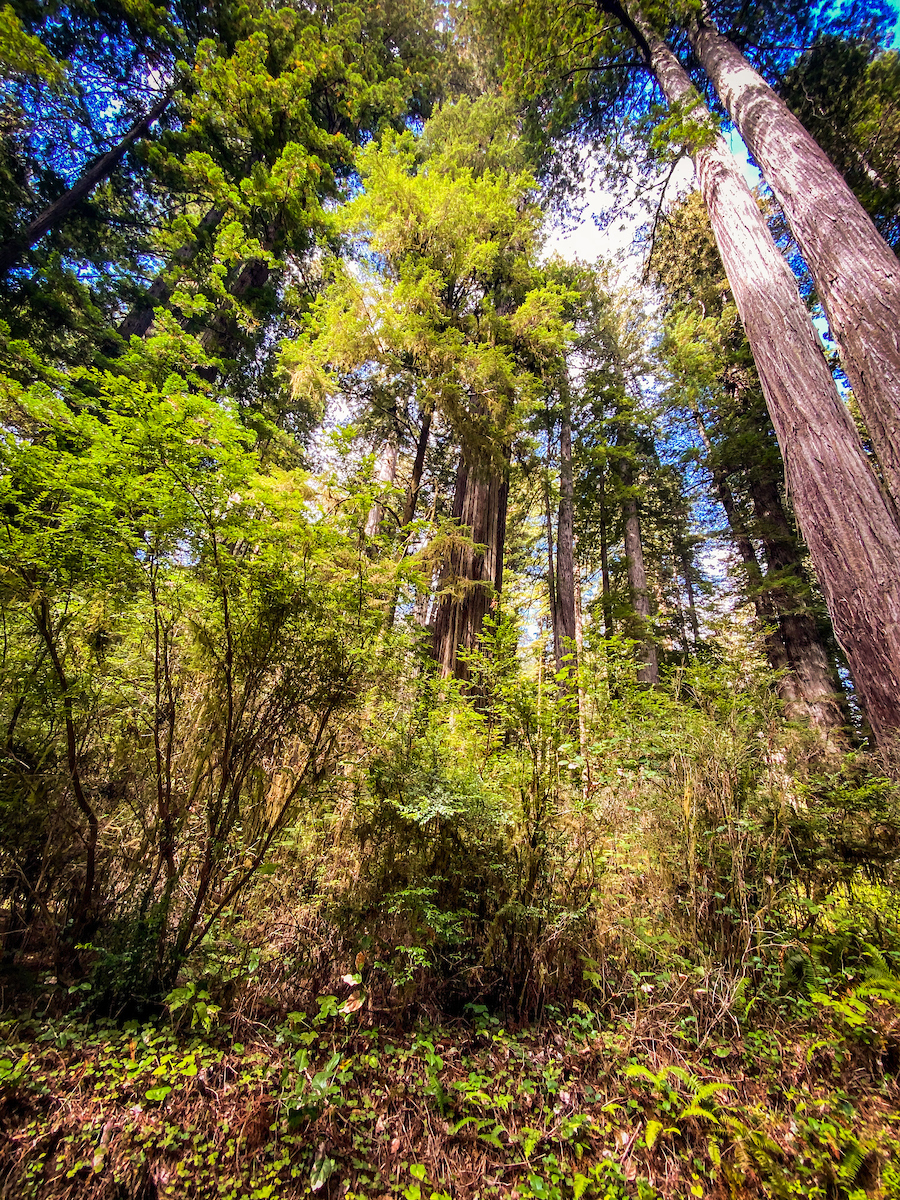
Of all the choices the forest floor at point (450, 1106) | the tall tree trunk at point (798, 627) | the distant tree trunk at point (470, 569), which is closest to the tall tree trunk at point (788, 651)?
the tall tree trunk at point (798, 627)

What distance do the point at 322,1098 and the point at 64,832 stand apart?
1692 mm

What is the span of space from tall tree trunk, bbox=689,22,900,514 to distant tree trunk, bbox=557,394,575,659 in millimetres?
7103

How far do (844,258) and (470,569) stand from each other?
14.4 ft

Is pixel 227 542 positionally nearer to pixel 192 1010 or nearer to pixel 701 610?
pixel 192 1010

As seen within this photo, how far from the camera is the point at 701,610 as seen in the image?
13688 millimetres

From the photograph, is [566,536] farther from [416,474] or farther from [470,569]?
[416,474]

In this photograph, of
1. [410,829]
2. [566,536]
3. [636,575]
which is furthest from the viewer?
[566,536]

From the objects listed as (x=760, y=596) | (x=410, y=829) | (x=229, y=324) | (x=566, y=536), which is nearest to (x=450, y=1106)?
(x=410, y=829)

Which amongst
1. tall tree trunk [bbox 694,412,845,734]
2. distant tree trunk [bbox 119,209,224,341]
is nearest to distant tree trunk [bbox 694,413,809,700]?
tall tree trunk [bbox 694,412,845,734]

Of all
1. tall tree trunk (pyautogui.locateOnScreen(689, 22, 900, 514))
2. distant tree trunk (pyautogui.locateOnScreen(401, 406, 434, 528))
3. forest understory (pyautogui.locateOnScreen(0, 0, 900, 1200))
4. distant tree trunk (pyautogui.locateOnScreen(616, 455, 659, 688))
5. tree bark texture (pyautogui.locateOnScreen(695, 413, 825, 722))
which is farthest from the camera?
distant tree trunk (pyautogui.locateOnScreen(616, 455, 659, 688))

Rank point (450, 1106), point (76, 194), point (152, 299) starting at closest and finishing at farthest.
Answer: point (450, 1106) < point (76, 194) < point (152, 299)

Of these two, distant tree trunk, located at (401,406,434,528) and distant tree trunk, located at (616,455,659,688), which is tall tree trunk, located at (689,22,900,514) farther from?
distant tree trunk, located at (616,455,659,688)

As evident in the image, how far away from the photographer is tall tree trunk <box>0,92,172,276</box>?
630cm

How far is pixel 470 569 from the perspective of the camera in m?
5.78
